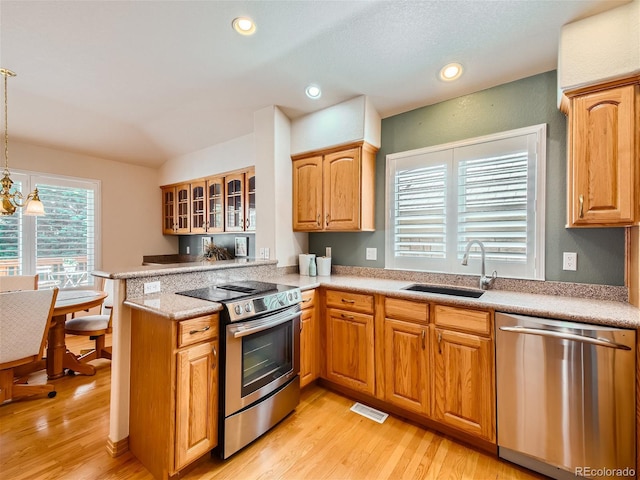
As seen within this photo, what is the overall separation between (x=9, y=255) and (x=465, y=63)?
5337mm

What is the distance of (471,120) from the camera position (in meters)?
2.38

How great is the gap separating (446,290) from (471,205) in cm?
73

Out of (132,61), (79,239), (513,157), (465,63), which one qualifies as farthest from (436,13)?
(79,239)

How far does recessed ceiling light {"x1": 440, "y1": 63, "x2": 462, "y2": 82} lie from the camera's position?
7.15 ft

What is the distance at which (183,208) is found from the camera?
185 inches

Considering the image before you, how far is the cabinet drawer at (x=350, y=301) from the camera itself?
2.28 metres

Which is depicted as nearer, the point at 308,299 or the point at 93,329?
the point at 308,299

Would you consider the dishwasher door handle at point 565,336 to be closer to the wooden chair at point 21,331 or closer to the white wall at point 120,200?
the wooden chair at point 21,331

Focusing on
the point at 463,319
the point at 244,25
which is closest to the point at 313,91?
the point at 244,25

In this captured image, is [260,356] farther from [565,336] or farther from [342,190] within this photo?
[565,336]

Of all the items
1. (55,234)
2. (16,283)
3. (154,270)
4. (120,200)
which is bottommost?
(16,283)

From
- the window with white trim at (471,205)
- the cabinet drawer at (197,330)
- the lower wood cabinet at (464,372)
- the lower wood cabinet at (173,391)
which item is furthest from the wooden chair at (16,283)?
the lower wood cabinet at (464,372)

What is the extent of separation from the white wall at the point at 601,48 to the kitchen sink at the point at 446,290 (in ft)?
4.70

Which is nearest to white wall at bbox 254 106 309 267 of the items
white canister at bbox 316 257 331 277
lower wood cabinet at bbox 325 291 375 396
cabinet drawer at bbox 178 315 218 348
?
white canister at bbox 316 257 331 277
